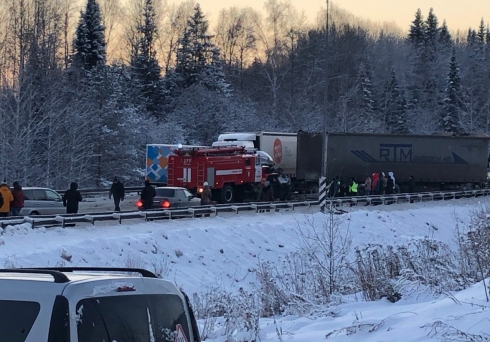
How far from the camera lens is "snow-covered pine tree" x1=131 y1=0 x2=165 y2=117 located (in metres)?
74.1

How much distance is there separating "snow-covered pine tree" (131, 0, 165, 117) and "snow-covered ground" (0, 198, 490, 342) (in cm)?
4129

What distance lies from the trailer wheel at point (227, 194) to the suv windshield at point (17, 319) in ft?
105

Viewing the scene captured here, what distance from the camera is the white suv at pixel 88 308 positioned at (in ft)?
12.4

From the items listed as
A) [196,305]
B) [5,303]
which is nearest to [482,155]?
[196,305]

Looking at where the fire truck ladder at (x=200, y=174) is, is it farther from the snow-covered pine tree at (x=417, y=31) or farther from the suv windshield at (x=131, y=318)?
the snow-covered pine tree at (x=417, y=31)

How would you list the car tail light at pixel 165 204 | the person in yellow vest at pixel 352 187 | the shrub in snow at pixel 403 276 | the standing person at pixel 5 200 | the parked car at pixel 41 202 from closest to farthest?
the shrub in snow at pixel 403 276 < the standing person at pixel 5 200 < the parked car at pixel 41 202 < the car tail light at pixel 165 204 < the person in yellow vest at pixel 352 187

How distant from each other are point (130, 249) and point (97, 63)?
137 ft

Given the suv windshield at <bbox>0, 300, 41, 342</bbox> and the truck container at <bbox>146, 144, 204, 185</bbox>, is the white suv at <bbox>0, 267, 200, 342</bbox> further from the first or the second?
the truck container at <bbox>146, 144, 204, 185</bbox>

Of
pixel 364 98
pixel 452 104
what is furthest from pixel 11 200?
pixel 452 104

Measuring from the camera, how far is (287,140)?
150 feet

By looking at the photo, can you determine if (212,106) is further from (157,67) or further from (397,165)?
(397,165)

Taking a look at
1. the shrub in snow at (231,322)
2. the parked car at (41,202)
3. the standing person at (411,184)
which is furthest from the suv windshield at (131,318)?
the standing person at (411,184)

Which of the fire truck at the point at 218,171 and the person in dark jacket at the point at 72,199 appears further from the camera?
the fire truck at the point at 218,171

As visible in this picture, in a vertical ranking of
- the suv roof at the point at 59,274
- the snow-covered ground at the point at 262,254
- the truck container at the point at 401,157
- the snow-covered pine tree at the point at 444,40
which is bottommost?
the snow-covered ground at the point at 262,254
